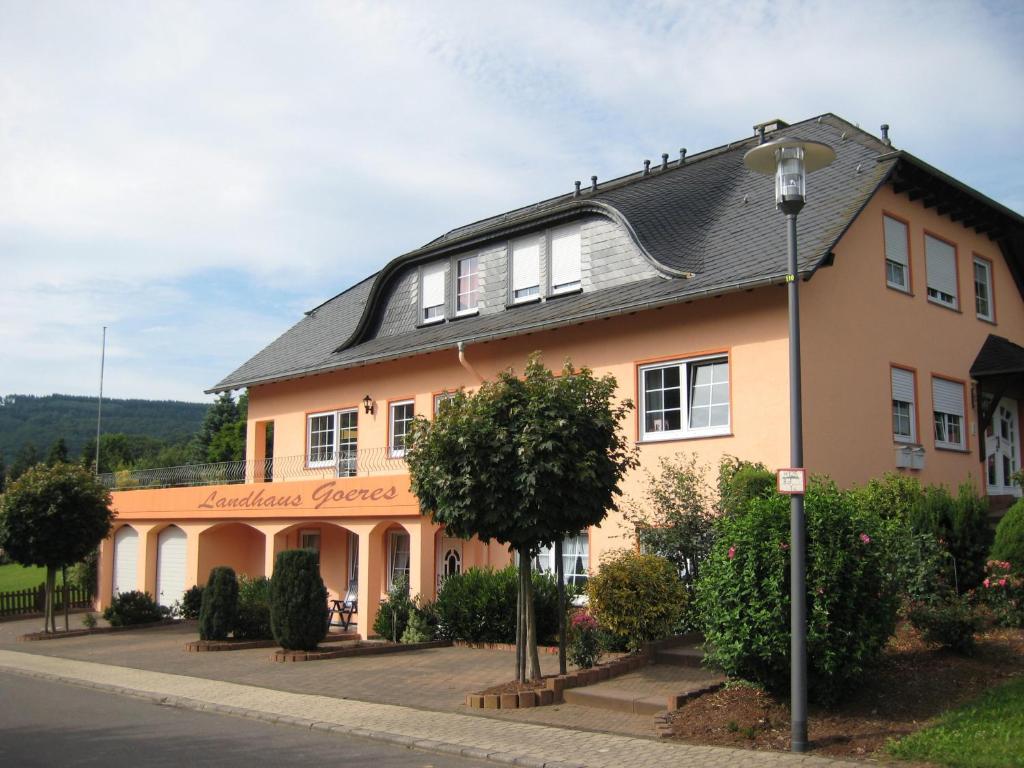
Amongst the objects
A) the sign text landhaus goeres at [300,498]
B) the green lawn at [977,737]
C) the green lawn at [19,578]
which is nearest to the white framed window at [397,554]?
the sign text landhaus goeres at [300,498]

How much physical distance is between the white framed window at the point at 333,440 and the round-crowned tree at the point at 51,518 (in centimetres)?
490

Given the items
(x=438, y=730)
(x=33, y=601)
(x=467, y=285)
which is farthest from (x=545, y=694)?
(x=33, y=601)

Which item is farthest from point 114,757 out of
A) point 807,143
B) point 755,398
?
point 755,398

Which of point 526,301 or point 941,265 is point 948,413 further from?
point 526,301

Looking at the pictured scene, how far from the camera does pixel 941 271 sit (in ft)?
64.2

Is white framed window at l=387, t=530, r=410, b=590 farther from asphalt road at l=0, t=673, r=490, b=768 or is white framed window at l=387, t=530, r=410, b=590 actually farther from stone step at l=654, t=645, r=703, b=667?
stone step at l=654, t=645, r=703, b=667

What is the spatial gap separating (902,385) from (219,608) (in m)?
12.9

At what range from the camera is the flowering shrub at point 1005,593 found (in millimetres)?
11617

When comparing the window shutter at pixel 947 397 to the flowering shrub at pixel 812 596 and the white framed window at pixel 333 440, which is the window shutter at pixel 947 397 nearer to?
the flowering shrub at pixel 812 596

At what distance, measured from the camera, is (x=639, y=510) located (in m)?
16.6

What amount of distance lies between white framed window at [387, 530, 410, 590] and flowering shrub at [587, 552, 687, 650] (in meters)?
8.70

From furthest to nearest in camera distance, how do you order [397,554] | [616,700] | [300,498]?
1. [397,554]
2. [300,498]
3. [616,700]

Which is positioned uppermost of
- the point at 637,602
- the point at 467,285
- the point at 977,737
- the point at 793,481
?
the point at 467,285

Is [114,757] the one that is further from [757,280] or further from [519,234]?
[519,234]
